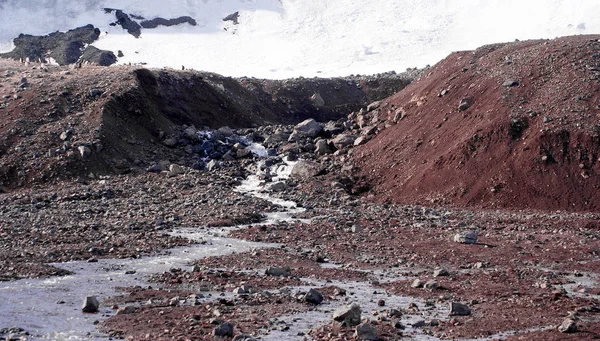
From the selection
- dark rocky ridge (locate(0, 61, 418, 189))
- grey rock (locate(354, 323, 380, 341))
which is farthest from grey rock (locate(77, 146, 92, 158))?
grey rock (locate(354, 323, 380, 341))

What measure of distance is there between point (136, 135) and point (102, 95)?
410 centimetres

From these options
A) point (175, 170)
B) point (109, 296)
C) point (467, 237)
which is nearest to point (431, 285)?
point (467, 237)

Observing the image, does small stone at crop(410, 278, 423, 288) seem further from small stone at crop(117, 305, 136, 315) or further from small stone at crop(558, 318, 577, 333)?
small stone at crop(117, 305, 136, 315)

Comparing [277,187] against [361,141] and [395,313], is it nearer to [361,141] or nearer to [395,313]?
[361,141]

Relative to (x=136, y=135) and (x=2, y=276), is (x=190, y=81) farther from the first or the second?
(x=2, y=276)

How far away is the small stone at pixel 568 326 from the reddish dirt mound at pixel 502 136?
55.6 ft

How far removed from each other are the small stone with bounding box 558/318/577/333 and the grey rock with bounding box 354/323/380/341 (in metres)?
4.12

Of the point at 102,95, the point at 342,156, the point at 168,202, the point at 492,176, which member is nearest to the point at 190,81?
the point at 102,95

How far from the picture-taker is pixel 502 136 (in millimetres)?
37344

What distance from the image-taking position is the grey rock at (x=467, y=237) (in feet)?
92.1

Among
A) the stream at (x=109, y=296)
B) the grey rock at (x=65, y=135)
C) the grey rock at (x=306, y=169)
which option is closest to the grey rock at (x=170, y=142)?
the grey rock at (x=65, y=135)

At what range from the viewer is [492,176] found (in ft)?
118

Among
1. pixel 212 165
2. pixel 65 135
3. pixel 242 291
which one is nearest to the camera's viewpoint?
pixel 242 291

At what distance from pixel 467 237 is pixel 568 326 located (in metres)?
11.2
